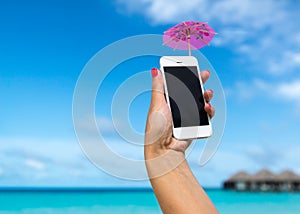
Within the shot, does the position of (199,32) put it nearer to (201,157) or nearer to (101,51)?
(201,157)

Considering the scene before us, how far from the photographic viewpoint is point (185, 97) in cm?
224

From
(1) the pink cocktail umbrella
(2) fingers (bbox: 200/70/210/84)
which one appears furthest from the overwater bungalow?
(2) fingers (bbox: 200/70/210/84)

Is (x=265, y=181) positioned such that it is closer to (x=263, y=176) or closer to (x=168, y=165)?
(x=263, y=176)

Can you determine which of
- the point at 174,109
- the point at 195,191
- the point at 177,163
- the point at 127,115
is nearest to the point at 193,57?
the point at 174,109

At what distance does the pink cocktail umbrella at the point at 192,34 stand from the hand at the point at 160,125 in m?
0.49

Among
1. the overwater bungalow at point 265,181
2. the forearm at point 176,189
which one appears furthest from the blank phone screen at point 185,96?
the overwater bungalow at point 265,181

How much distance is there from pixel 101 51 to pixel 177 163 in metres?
0.60

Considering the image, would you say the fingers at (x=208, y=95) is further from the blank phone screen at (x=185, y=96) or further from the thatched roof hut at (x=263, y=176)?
the thatched roof hut at (x=263, y=176)

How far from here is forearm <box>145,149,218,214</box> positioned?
5.64ft

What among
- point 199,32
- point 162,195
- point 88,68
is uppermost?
point 199,32

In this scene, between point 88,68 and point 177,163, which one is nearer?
point 88,68

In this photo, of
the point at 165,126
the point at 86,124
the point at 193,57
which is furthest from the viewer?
the point at 193,57

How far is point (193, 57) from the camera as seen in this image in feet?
7.83

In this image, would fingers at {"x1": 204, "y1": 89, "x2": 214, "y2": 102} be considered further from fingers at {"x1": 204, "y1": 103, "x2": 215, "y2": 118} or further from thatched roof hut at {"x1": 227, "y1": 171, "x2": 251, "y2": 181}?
thatched roof hut at {"x1": 227, "y1": 171, "x2": 251, "y2": 181}
